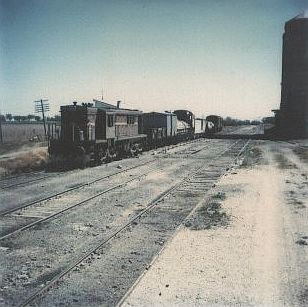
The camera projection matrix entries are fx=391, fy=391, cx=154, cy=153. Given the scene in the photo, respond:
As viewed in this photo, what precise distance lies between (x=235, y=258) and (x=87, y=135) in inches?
562

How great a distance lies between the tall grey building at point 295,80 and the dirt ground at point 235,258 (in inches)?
1753

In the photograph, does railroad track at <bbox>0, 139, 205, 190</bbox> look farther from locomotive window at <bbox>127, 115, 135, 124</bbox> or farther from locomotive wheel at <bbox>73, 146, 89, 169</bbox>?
locomotive window at <bbox>127, 115, 135, 124</bbox>

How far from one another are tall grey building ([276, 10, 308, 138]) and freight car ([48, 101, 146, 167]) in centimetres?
3738

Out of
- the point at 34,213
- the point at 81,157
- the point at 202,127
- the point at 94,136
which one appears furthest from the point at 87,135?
the point at 202,127

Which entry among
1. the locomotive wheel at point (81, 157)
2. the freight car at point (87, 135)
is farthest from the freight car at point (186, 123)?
the locomotive wheel at point (81, 157)

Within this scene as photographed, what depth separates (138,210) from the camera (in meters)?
11.6

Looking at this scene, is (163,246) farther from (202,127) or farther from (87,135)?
(202,127)

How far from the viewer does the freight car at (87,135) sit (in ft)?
67.2

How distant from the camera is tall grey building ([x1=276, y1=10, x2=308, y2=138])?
179 ft

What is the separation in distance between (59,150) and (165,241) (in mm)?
13341

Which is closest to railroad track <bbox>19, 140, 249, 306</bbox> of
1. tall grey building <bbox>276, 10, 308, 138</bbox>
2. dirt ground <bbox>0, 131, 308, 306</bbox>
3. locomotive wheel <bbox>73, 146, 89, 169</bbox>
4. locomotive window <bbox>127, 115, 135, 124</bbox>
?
dirt ground <bbox>0, 131, 308, 306</bbox>

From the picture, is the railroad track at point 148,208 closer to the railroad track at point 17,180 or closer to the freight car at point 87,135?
the freight car at point 87,135

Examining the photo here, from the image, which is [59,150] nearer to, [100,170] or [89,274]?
[100,170]

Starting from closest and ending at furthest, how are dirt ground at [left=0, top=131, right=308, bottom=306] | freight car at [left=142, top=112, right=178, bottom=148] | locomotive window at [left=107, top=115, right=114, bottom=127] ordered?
dirt ground at [left=0, top=131, right=308, bottom=306] → locomotive window at [left=107, top=115, right=114, bottom=127] → freight car at [left=142, top=112, right=178, bottom=148]
